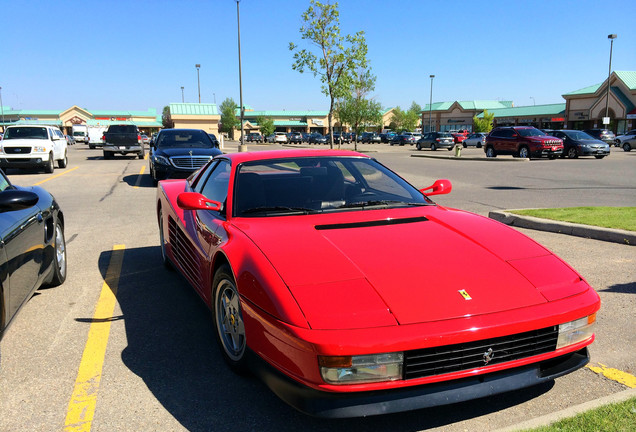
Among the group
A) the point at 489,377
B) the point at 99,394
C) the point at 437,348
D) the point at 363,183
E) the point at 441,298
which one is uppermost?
the point at 363,183

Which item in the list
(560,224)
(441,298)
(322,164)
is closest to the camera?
(441,298)

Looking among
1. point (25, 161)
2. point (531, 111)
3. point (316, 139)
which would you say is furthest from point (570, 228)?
point (531, 111)

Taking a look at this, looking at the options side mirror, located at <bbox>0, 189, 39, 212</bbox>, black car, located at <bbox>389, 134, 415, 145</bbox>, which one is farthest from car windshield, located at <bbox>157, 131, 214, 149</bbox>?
black car, located at <bbox>389, 134, 415, 145</bbox>

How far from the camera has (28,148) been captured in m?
18.0

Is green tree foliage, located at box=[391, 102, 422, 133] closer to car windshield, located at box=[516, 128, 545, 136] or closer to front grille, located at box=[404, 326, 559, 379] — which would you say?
car windshield, located at box=[516, 128, 545, 136]

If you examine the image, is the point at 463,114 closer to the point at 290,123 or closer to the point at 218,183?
the point at 290,123

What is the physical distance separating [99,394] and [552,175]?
16.9 m

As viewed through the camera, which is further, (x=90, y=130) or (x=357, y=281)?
(x=90, y=130)

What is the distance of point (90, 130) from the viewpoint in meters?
48.9

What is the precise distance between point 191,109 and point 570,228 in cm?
4878

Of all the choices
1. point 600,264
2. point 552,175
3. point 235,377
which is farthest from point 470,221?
point 552,175

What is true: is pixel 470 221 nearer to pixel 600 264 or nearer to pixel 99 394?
pixel 99 394

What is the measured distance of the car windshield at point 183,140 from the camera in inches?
581

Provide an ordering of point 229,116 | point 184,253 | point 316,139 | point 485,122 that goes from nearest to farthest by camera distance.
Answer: point 184,253 → point 316,139 → point 485,122 → point 229,116
